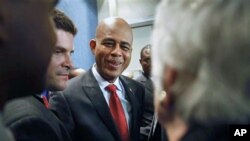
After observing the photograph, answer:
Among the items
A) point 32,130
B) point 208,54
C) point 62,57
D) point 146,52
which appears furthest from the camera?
point 146,52

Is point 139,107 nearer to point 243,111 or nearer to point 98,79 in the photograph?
point 98,79

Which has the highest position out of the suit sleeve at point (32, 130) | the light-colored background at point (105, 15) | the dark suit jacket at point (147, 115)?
the light-colored background at point (105, 15)

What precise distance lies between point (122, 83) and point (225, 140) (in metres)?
1.05

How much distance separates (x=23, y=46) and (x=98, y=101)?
886 millimetres

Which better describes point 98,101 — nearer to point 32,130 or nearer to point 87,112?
point 87,112

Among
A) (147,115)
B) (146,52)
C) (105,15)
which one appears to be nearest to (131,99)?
(147,115)

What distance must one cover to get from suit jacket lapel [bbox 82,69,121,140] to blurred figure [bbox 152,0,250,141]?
78cm

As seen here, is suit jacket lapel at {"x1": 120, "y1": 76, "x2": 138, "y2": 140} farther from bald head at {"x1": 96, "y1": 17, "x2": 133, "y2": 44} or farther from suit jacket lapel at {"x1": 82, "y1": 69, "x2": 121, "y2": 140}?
bald head at {"x1": 96, "y1": 17, "x2": 133, "y2": 44}

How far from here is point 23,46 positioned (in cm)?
52

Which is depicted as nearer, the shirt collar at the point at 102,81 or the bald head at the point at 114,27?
the shirt collar at the point at 102,81

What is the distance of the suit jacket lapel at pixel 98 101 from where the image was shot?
1336 mm

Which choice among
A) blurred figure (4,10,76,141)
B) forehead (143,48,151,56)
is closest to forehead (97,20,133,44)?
blurred figure (4,10,76,141)

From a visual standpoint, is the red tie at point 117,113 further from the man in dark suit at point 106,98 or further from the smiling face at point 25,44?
the smiling face at point 25,44

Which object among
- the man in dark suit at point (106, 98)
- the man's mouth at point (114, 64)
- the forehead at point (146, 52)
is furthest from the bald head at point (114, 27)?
the forehead at point (146, 52)
